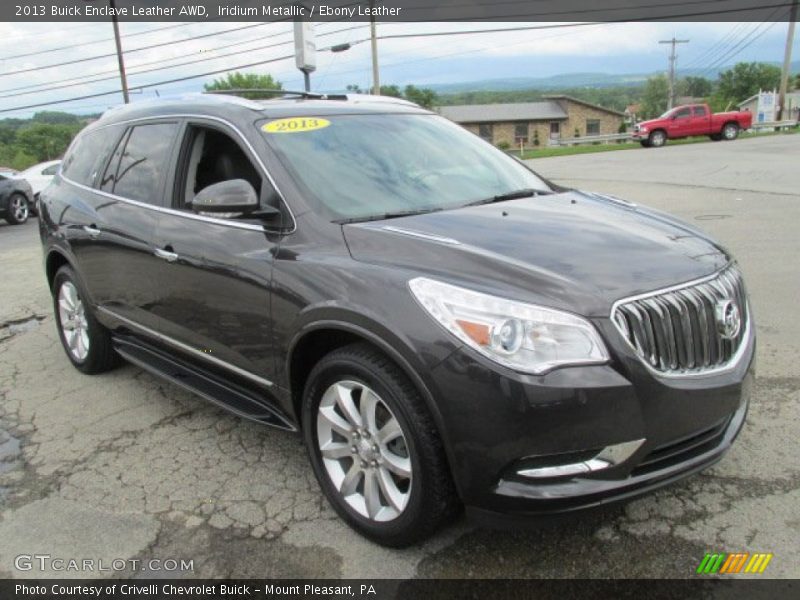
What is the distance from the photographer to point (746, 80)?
10788 centimetres

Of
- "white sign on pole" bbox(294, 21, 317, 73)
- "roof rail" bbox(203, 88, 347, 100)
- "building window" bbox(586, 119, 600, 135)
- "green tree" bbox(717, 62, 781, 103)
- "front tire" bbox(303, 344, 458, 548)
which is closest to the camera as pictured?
"front tire" bbox(303, 344, 458, 548)

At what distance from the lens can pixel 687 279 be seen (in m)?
2.61

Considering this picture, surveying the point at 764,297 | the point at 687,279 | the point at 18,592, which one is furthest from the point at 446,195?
the point at 764,297

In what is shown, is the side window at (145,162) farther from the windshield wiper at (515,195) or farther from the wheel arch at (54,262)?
the windshield wiper at (515,195)

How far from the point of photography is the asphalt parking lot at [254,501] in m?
2.70

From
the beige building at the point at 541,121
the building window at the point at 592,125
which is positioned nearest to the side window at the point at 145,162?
the beige building at the point at 541,121

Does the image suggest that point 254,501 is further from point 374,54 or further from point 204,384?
point 374,54

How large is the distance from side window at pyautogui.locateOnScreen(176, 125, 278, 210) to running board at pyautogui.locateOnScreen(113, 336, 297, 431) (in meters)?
0.95

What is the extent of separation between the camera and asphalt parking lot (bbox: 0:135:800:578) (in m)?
2.70

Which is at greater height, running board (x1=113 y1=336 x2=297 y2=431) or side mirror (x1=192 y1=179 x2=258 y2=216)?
side mirror (x1=192 y1=179 x2=258 y2=216)

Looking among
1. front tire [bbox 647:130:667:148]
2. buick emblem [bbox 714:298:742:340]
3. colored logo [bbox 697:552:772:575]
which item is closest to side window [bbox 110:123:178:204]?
buick emblem [bbox 714:298:742:340]

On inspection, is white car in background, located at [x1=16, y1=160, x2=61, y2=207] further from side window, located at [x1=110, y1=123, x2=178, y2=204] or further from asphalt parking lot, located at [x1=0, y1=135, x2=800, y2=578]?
side window, located at [x1=110, y1=123, x2=178, y2=204]
